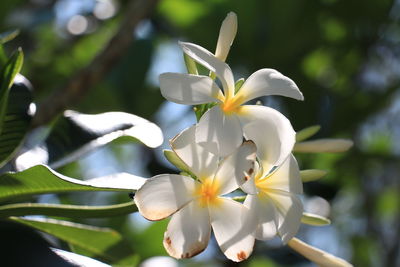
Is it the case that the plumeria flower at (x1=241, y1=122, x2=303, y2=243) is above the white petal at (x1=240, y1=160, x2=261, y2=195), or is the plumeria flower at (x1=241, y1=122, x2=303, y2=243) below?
below

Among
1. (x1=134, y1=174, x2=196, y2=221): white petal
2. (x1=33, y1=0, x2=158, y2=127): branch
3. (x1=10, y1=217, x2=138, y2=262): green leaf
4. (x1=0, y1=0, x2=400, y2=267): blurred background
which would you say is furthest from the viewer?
(x1=0, y1=0, x2=400, y2=267): blurred background

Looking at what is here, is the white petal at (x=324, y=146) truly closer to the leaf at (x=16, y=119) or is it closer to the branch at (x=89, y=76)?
the leaf at (x=16, y=119)

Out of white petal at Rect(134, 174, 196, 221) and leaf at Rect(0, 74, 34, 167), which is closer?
white petal at Rect(134, 174, 196, 221)

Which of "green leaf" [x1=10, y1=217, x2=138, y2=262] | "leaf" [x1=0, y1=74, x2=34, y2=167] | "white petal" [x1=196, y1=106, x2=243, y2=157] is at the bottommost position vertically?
"green leaf" [x1=10, y1=217, x2=138, y2=262]

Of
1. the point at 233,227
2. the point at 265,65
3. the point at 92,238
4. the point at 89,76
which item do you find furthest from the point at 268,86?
the point at 265,65

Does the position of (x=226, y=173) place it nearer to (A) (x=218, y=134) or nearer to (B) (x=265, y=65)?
(A) (x=218, y=134)

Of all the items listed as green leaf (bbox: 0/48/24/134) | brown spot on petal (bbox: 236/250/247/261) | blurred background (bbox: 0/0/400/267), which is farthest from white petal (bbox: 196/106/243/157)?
blurred background (bbox: 0/0/400/267)

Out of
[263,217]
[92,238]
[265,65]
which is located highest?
[263,217]

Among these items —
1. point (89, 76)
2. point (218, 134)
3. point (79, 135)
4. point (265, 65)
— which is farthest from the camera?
point (265, 65)

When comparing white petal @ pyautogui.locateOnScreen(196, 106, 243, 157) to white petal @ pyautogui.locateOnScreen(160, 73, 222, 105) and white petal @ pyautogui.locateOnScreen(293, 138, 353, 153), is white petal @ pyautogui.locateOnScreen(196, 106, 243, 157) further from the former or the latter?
white petal @ pyautogui.locateOnScreen(293, 138, 353, 153)
